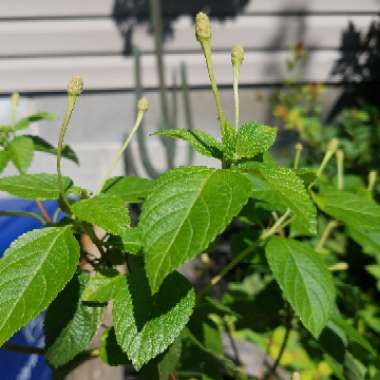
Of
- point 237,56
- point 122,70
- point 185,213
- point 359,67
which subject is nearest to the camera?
point 185,213

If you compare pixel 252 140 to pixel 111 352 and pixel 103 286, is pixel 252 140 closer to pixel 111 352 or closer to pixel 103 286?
pixel 103 286

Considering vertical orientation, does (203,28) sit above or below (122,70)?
above

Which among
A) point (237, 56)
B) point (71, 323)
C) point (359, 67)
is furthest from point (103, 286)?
point (359, 67)

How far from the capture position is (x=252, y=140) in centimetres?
75

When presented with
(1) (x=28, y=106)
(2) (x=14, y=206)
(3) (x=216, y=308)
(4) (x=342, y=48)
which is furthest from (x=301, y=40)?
(3) (x=216, y=308)

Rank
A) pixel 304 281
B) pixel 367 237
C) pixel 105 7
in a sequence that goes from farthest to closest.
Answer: pixel 105 7, pixel 367 237, pixel 304 281

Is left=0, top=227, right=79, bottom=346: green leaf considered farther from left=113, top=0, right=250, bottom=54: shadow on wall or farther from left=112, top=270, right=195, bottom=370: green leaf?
left=113, top=0, right=250, bottom=54: shadow on wall

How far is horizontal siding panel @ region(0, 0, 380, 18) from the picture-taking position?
3521mm

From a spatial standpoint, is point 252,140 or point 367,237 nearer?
point 252,140

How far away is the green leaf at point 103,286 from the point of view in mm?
772

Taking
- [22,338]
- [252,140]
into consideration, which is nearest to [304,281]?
[252,140]

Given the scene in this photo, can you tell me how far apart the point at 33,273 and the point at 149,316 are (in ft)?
0.46

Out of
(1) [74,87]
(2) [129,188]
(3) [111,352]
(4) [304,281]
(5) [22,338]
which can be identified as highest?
(1) [74,87]

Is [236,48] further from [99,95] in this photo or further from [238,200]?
[99,95]
